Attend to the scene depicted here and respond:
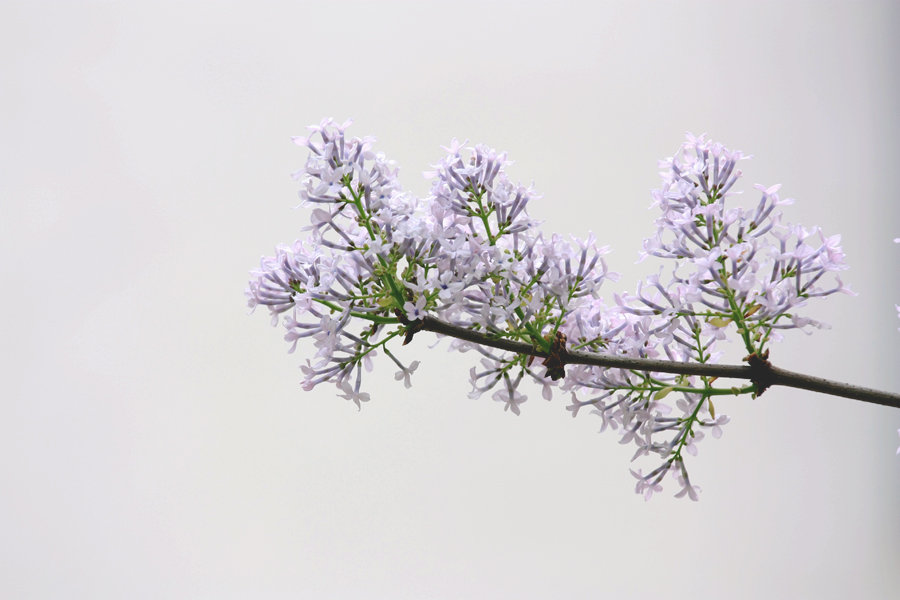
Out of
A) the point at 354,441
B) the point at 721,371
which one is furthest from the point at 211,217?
the point at 721,371

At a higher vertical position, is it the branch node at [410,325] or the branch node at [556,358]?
the branch node at [410,325]

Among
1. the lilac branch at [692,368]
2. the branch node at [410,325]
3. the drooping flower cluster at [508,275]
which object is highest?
the drooping flower cluster at [508,275]

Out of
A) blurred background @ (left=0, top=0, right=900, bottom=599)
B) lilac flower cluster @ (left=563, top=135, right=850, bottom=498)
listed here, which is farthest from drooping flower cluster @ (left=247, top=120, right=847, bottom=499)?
blurred background @ (left=0, top=0, right=900, bottom=599)

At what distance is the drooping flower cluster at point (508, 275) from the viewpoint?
14.7 inches

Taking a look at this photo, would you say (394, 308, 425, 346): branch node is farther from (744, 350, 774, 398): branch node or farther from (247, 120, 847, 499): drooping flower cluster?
(744, 350, 774, 398): branch node

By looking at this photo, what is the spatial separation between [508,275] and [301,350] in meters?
0.88

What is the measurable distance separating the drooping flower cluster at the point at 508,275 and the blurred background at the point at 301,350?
0.77m

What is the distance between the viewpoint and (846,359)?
1535mm

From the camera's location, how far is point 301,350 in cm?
123

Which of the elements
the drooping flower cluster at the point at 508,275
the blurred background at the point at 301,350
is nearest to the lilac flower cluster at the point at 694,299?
the drooping flower cluster at the point at 508,275

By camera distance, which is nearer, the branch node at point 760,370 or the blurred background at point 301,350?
the branch node at point 760,370

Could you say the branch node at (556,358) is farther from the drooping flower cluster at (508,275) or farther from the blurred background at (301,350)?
the blurred background at (301,350)

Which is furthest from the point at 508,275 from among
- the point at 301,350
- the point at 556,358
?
the point at 301,350

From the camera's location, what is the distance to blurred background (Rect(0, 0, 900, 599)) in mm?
Answer: 1120
